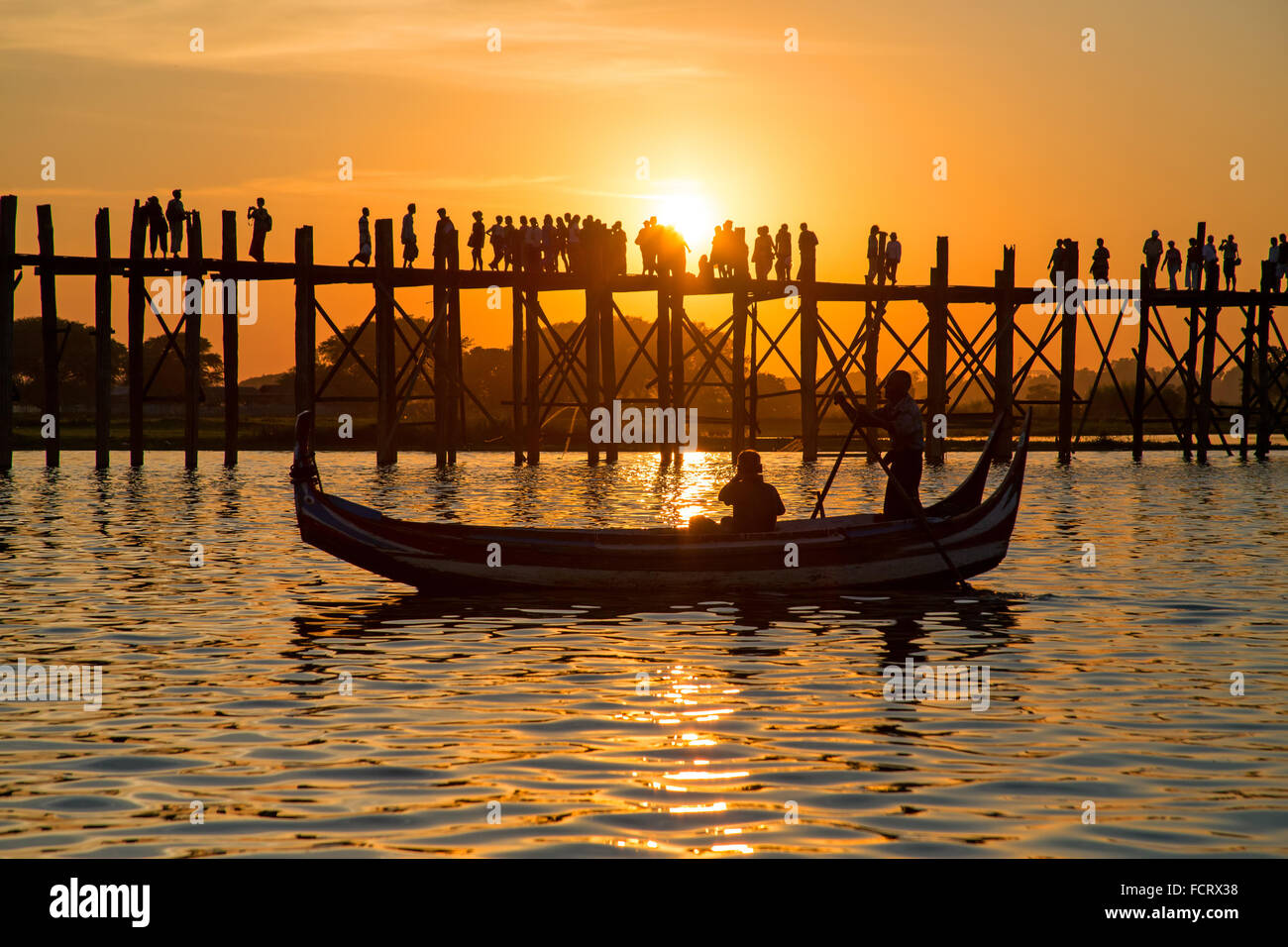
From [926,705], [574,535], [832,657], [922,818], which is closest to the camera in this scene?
[922,818]

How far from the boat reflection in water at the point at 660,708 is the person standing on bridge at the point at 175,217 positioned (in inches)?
864

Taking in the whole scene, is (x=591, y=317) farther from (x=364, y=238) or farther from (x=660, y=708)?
(x=660, y=708)

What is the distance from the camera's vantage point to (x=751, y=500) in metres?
15.4

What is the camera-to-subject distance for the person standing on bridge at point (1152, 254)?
42.7 m

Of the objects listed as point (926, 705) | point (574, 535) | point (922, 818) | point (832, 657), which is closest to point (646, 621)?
point (574, 535)

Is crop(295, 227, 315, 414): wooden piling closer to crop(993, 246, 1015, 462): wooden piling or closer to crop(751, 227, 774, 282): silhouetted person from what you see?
crop(751, 227, 774, 282): silhouetted person

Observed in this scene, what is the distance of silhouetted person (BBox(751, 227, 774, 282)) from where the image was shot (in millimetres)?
38125

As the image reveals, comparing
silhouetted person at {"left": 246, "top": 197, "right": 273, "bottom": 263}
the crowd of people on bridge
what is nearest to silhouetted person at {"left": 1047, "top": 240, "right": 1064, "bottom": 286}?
the crowd of people on bridge

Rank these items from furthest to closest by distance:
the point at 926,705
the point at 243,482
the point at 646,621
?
the point at 243,482, the point at 646,621, the point at 926,705
